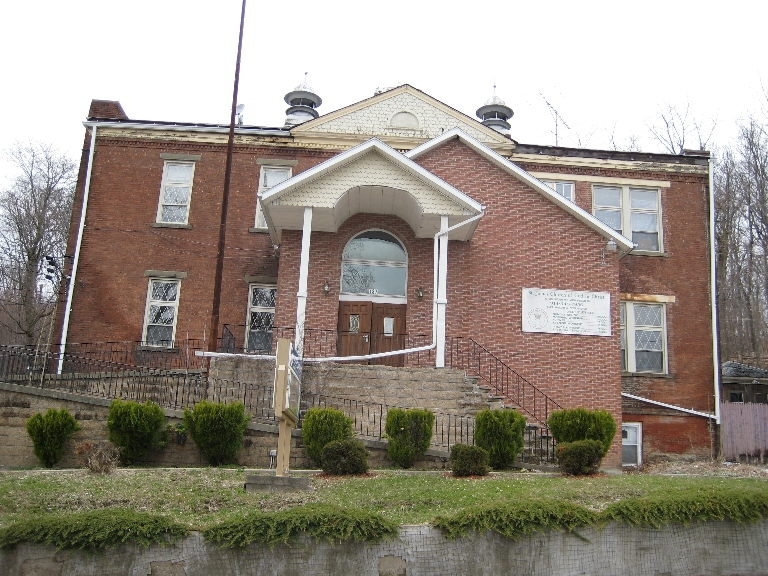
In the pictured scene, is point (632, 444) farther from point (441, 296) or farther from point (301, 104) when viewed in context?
point (301, 104)

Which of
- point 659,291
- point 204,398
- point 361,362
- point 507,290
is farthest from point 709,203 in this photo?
point 204,398

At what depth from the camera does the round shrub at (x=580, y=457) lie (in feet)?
38.9

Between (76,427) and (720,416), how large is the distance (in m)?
16.2

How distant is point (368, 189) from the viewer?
1744 cm

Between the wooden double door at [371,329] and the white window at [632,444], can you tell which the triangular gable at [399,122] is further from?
the white window at [632,444]

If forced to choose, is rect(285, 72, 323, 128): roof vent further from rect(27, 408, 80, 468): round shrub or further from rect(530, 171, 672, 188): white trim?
rect(27, 408, 80, 468): round shrub

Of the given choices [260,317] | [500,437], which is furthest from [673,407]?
[260,317]

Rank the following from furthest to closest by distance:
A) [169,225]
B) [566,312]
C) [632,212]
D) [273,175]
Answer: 1. [632,212]
2. [273,175]
3. [169,225]
4. [566,312]

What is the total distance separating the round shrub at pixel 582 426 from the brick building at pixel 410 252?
3626mm

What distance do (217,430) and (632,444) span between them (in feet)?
39.3

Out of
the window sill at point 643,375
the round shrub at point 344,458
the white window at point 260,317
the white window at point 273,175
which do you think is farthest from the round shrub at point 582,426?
the white window at point 273,175

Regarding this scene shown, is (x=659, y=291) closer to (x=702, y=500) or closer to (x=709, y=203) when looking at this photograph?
(x=709, y=203)

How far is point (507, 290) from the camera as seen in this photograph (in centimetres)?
1831

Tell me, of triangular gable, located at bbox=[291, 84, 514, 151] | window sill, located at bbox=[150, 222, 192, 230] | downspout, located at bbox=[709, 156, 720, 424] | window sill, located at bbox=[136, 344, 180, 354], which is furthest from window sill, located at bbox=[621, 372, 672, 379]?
window sill, located at bbox=[150, 222, 192, 230]
